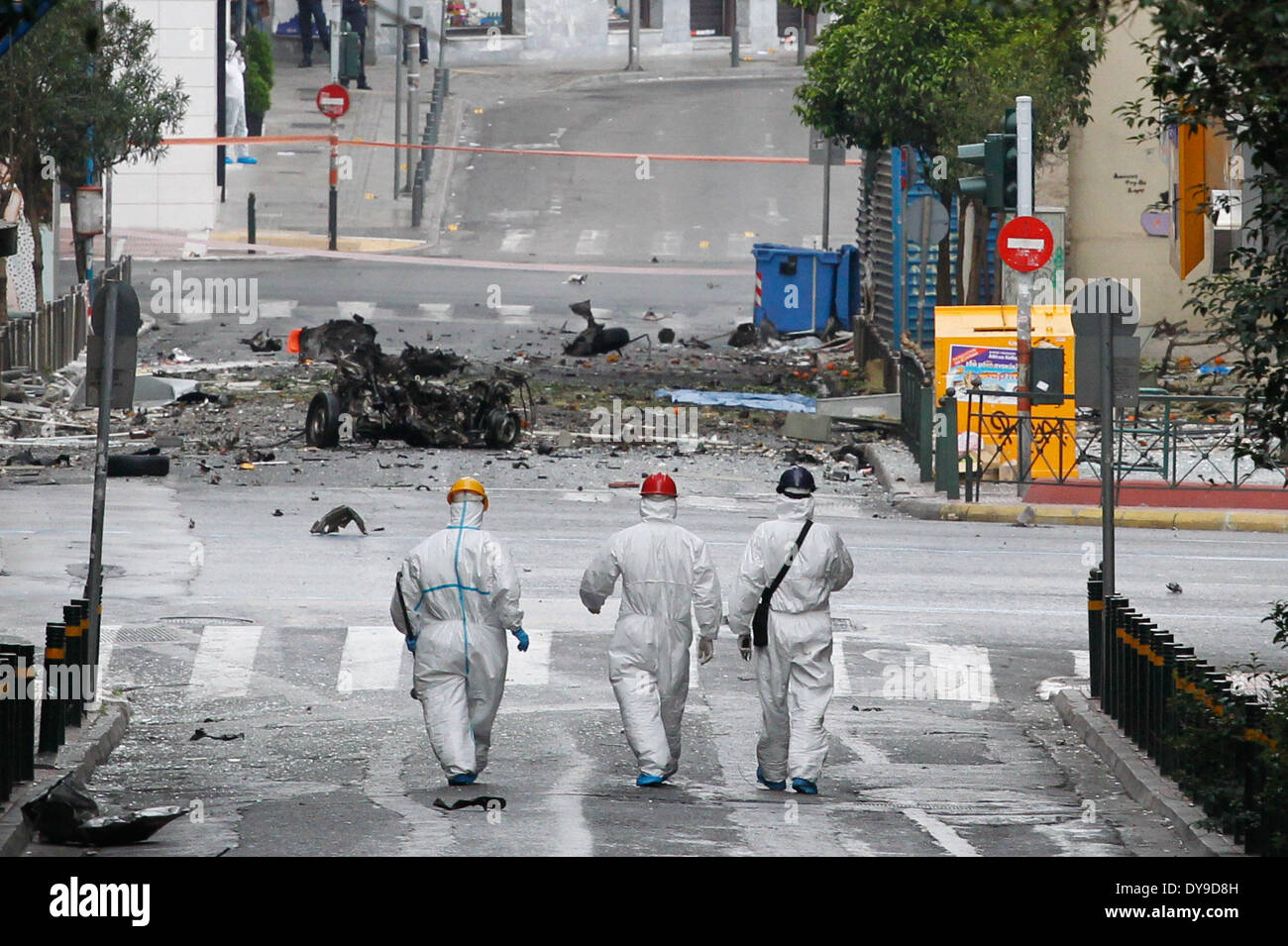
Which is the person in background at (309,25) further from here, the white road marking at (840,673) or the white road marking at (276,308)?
the white road marking at (840,673)

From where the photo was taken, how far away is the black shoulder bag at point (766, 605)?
35.5ft

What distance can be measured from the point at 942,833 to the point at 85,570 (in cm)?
902

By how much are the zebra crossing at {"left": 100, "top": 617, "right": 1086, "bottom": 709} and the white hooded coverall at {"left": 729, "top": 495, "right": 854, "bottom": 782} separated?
9.11 feet

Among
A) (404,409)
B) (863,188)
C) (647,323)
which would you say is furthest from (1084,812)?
(863,188)

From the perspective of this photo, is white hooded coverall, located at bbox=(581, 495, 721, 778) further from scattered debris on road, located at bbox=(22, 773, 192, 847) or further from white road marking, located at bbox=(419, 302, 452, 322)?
white road marking, located at bbox=(419, 302, 452, 322)

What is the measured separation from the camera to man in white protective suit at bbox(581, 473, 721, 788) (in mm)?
10633

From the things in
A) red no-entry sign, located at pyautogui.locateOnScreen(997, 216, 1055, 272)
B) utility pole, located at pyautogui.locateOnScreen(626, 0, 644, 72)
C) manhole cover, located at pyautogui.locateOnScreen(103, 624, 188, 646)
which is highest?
utility pole, located at pyautogui.locateOnScreen(626, 0, 644, 72)

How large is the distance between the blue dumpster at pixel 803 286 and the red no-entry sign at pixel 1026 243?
13.4 m

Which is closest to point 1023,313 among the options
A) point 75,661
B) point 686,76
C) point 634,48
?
point 75,661

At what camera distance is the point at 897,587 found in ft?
55.3

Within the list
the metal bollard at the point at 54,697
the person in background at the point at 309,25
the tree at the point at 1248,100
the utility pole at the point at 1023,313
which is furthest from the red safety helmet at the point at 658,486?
the person in background at the point at 309,25

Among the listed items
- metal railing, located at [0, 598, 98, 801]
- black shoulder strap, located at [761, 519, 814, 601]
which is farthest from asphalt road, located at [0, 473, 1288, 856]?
black shoulder strap, located at [761, 519, 814, 601]

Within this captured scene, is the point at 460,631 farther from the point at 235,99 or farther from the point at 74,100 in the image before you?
the point at 235,99
